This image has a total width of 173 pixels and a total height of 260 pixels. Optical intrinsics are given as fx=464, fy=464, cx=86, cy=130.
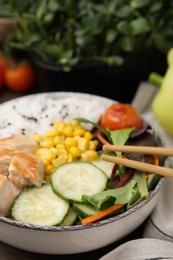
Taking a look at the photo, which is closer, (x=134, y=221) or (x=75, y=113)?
(x=134, y=221)

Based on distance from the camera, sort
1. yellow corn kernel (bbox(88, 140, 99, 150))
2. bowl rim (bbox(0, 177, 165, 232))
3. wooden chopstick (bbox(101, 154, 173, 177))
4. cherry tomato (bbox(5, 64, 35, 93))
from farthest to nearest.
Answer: cherry tomato (bbox(5, 64, 35, 93)) < yellow corn kernel (bbox(88, 140, 99, 150)) < wooden chopstick (bbox(101, 154, 173, 177)) < bowl rim (bbox(0, 177, 165, 232))

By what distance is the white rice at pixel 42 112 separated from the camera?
5.55ft

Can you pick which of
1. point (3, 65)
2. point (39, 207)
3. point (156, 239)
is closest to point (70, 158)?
point (39, 207)

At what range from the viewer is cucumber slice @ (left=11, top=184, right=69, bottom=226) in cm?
129

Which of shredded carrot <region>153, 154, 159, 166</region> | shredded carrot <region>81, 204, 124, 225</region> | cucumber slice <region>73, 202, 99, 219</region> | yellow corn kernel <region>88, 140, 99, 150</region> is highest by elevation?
shredded carrot <region>153, 154, 159, 166</region>

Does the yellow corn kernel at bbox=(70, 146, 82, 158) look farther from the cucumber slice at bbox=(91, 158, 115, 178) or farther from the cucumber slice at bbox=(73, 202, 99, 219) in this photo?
the cucumber slice at bbox=(73, 202, 99, 219)

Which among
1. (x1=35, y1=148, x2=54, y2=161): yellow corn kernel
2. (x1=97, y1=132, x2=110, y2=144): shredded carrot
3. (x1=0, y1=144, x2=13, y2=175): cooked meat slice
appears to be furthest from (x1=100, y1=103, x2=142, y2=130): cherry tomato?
(x1=0, y1=144, x2=13, y2=175): cooked meat slice

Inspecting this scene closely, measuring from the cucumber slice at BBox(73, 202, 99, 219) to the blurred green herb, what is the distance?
86cm

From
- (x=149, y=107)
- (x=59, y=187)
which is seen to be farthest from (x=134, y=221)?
(x=149, y=107)

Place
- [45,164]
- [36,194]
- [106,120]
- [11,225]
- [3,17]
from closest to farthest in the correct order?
[11,225], [36,194], [45,164], [106,120], [3,17]

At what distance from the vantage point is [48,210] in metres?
1.31

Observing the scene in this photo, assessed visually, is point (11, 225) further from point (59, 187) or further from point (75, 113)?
point (75, 113)

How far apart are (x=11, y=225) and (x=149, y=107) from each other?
1027 mm

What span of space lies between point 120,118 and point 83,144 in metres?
0.18
